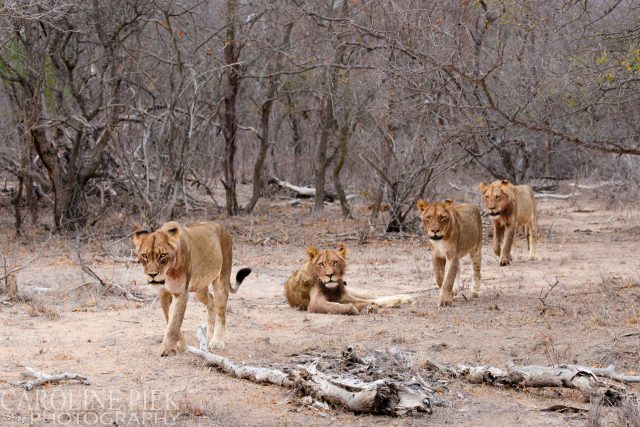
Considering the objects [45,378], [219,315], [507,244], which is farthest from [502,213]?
[45,378]

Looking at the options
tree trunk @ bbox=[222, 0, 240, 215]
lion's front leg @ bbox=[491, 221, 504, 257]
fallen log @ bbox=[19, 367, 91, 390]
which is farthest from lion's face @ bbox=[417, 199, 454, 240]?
tree trunk @ bbox=[222, 0, 240, 215]

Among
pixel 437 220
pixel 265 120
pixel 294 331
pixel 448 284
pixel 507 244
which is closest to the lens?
pixel 294 331

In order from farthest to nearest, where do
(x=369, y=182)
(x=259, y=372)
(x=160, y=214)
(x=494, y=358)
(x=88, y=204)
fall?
(x=369, y=182)
(x=88, y=204)
(x=160, y=214)
(x=494, y=358)
(x=259, y=372)

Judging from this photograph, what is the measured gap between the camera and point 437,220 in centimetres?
883

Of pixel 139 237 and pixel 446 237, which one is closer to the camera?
pixel 139 237

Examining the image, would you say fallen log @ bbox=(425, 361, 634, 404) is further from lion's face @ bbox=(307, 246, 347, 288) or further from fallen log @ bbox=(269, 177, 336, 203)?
fallen log @ bbox=(269, 177, 336, 203)

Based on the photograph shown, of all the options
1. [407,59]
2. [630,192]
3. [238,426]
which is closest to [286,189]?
[630,192]

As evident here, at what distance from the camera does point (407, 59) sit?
1072cm

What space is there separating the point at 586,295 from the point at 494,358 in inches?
110

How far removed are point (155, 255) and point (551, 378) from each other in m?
2.61

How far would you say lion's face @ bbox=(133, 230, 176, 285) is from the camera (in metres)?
6.20

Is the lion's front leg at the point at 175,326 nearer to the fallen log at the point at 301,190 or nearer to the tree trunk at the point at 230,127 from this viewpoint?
the tree trunk at the point at 230,127

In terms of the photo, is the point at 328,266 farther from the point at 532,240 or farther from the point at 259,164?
the point at 259,164

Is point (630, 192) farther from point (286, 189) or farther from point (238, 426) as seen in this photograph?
point (238, 426)
